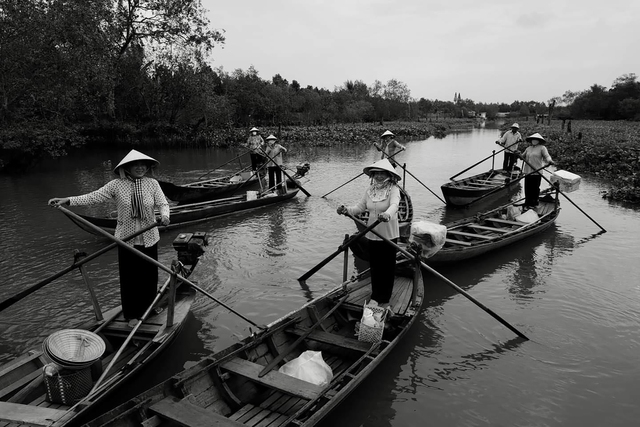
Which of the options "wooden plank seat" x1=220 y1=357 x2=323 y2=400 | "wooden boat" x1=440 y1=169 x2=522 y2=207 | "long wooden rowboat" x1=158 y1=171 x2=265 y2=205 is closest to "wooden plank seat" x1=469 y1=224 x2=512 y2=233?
"wooden boat" x1=440 y1=169 x2=522 y2=207

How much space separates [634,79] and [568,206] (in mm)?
54685

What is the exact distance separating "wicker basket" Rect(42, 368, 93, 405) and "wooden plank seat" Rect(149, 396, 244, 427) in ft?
2.62

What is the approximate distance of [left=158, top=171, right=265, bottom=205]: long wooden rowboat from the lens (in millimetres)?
11453

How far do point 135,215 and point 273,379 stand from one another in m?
2.26

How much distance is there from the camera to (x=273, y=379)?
156 inches

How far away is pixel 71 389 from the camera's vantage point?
364 cm

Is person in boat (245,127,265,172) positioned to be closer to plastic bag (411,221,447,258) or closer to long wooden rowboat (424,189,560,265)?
long wooden rowboat (424,189,560,265)

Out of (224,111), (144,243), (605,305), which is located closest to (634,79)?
(224,111)

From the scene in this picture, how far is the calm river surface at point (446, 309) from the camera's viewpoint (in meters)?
4.55

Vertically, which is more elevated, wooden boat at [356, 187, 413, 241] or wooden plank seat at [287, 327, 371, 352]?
wooden boat at [356, 187, 413, 241]

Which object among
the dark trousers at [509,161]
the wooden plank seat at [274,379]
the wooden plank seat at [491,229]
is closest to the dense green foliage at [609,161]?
the dark trousers at [509,161]

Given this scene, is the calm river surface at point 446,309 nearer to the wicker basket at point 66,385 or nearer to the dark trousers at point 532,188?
the wicker basket at point 66,385

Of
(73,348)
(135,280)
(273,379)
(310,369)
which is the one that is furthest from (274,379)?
(135,280)

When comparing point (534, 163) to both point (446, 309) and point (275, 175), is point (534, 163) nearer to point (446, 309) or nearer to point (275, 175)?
point (446, 309)
